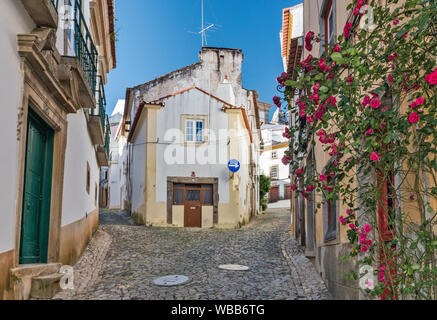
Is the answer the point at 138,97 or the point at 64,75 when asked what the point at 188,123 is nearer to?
the point at 138,97

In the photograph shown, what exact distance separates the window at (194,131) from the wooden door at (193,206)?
200 centimetres

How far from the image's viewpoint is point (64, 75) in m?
5.98

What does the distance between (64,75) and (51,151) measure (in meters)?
1.17

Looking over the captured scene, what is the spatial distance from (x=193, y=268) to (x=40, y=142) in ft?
12.9

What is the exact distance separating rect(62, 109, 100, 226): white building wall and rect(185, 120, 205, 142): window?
328 inches

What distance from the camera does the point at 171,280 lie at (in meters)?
7.34

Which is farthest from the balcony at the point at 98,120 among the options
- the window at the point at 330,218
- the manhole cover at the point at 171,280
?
the window at the point at 330,218

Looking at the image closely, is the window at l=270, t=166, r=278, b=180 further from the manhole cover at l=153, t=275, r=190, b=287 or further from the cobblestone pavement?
the manhole cover at l=153, t=275, r=190, b=287

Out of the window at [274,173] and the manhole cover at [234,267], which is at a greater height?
the window at [274,173]

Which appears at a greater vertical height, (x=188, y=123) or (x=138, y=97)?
(x=138, y=97)

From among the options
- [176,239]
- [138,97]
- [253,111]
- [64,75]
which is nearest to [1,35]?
[64,75]

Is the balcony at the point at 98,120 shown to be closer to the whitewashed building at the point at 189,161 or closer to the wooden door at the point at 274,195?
the whitewashed building at the point at 189,161

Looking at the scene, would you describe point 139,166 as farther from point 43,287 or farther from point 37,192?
point 43,287

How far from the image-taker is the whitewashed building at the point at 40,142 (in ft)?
13.8
